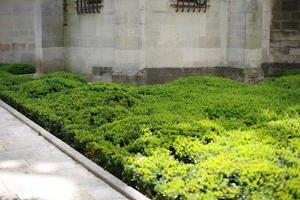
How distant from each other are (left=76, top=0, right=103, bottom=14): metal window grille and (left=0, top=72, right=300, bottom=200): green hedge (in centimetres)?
374

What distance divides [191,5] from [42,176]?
375 inches

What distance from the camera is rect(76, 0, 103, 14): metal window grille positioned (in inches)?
529

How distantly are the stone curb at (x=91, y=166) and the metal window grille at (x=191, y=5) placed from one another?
701cm

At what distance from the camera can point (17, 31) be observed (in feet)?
62.6

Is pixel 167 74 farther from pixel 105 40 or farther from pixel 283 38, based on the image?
pixel 283 38

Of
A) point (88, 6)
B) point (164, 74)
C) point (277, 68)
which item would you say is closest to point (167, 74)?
point (164, 74)

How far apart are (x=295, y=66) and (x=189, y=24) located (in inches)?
195

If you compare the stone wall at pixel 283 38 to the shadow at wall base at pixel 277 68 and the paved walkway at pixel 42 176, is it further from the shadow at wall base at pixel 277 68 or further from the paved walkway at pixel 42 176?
the paved walkway at pixel 42 176

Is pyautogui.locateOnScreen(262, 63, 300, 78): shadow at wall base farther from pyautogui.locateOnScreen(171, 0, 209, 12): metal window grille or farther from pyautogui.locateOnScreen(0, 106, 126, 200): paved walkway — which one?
pyautogui.locateOnScreen(0, 106, 126, 200): paved walkway

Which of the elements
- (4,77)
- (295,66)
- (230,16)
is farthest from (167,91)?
(295,66)

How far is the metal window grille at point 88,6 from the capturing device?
13445 millimetres

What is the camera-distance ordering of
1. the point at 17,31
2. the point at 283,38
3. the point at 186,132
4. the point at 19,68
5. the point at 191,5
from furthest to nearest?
1. the point at 17,31
2. the point at 19,68
3. the point at 283,38
4. the point at 191,5
5. the point at 186,132

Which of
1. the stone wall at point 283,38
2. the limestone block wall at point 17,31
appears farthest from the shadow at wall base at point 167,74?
the limestone block wall at point 17,31

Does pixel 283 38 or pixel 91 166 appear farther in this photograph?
pixel 283 38
